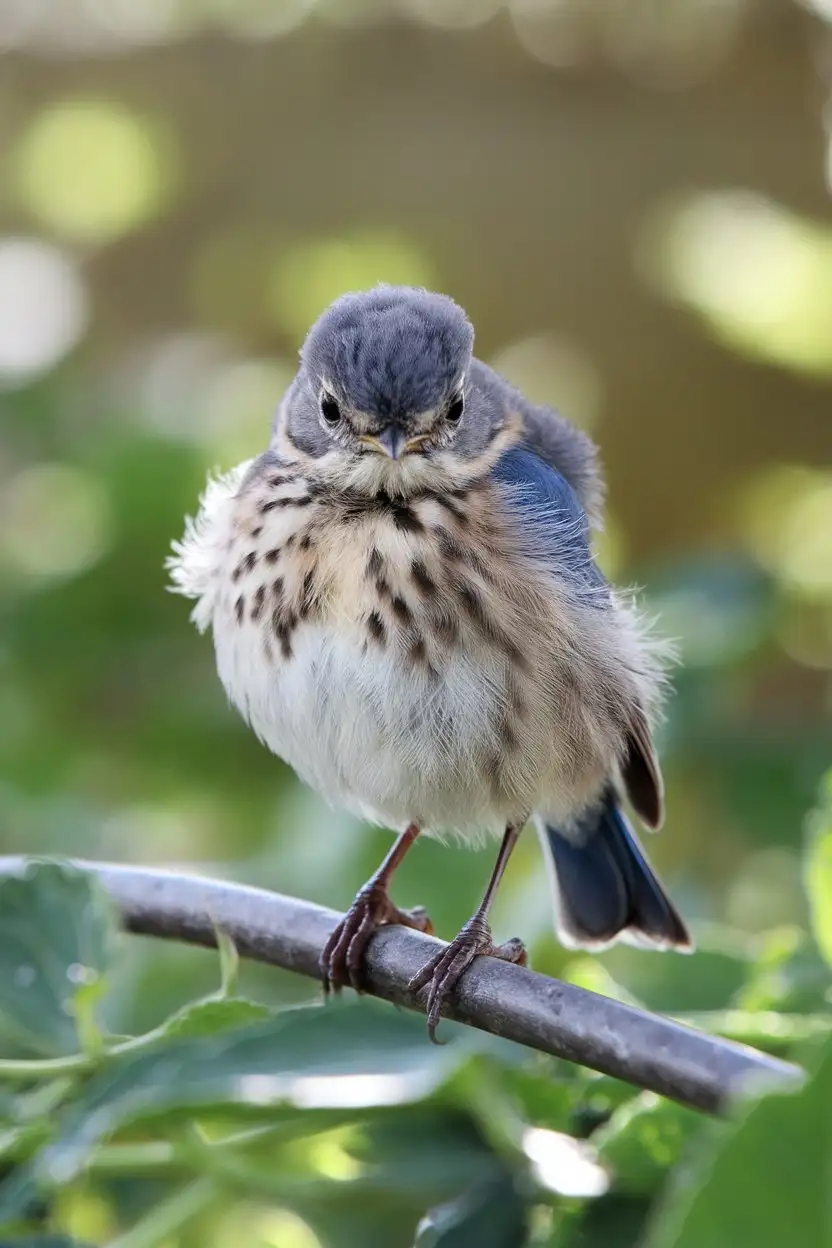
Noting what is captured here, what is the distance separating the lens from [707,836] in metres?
3.14

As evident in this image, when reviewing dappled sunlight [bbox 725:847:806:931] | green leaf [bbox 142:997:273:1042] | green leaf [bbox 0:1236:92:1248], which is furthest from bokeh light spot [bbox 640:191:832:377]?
green leaf [bbox 0:1236:92:1248]

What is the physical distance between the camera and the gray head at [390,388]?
2004 millimetres

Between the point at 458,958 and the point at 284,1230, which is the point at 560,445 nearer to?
the point at 458,958

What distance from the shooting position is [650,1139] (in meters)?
1.17

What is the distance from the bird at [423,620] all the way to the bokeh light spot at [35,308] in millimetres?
1709

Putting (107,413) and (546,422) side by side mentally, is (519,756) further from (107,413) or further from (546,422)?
(107,413)

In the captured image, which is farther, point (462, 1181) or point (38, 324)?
point (38, 324)

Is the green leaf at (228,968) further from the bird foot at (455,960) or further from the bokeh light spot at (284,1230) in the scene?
the bokeh light spot at (284,1230)

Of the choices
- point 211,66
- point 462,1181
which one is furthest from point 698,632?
point 211,66

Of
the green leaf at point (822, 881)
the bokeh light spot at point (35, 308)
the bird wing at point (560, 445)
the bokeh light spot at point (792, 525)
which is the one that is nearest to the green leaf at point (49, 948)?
the green leaf at point (822, 881)

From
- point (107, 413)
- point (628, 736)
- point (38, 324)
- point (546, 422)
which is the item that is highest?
point (38, 324)

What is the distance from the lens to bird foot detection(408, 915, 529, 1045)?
1.50 m

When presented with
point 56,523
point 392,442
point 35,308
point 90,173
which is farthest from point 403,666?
point 90,173

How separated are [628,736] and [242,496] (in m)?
0.66
